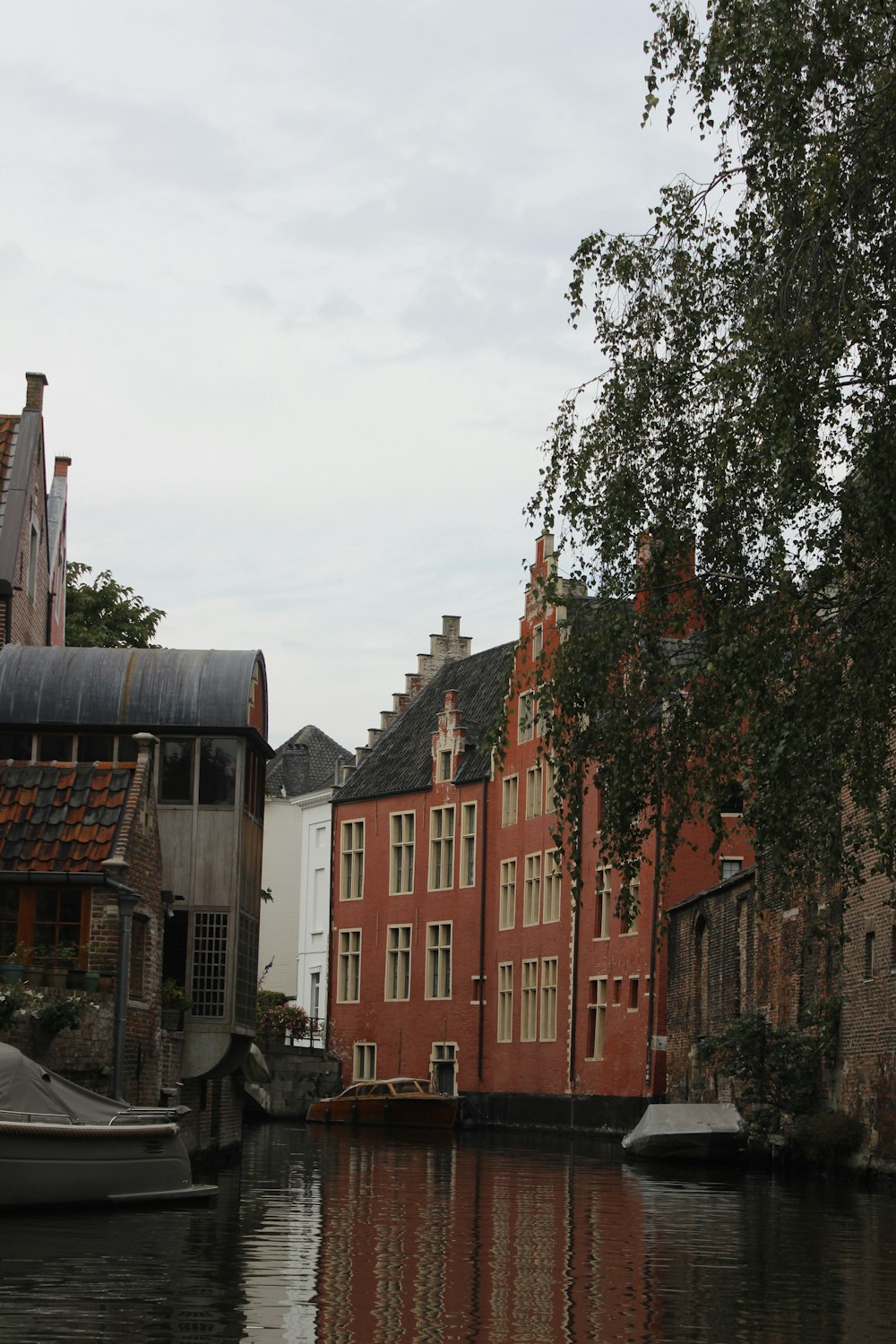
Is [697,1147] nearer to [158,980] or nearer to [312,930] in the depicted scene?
[158,980]

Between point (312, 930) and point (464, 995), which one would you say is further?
point (312, 930)

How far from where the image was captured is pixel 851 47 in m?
15.3

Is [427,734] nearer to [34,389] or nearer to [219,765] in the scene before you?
[34,389]

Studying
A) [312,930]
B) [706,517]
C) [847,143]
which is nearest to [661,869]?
[706,517]

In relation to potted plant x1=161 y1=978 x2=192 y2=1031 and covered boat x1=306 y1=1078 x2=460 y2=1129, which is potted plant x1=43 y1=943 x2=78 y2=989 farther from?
covered boat x1=306 y1=1078 x2=460 y2=1129

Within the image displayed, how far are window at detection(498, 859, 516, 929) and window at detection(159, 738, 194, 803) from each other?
2966 centimetres

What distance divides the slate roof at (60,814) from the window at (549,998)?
30056mm

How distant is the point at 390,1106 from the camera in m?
53.1

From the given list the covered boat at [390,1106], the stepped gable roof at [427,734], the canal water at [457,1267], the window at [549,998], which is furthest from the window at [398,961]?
the canal water at [457,1267]

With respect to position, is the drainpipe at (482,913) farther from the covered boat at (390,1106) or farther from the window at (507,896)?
the covered boat at (390,1106)

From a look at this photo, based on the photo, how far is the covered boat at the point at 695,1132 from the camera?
35375 millimetres

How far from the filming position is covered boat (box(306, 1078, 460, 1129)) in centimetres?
5275

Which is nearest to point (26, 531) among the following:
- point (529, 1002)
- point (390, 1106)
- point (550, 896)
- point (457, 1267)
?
point (457, 1267)

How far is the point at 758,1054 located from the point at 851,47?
21.8 metres
